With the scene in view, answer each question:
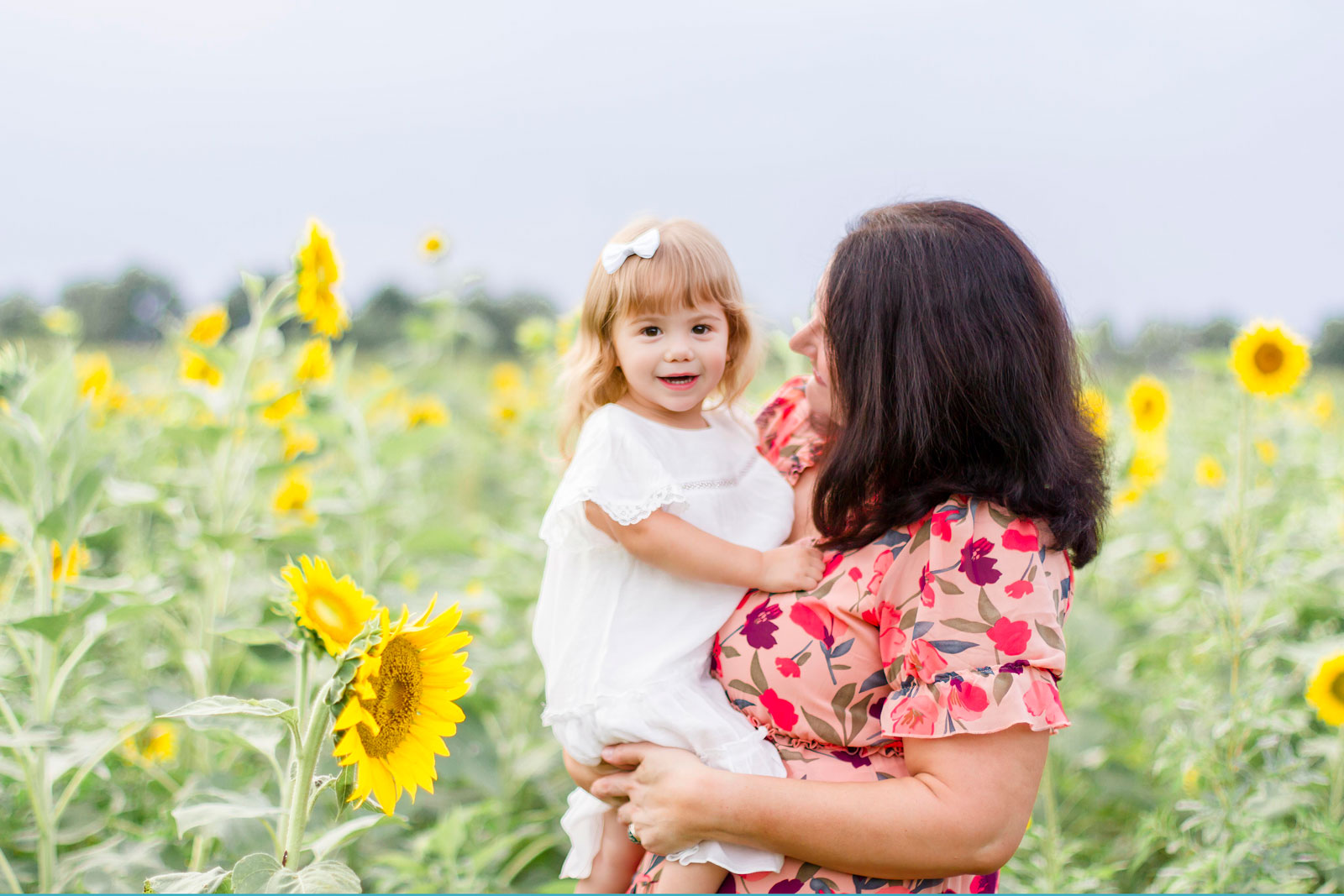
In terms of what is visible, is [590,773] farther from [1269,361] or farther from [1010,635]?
[1269,361]

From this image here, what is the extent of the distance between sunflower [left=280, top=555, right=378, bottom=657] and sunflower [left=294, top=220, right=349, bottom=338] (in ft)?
3.80

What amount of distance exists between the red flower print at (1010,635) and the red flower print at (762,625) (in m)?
0.27

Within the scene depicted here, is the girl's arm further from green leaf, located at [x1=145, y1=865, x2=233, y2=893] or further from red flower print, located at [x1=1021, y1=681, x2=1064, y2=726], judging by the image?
green leaf, located at [x1=145, y1=865, x2=233, y2=893]

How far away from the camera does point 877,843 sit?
1.08 metres

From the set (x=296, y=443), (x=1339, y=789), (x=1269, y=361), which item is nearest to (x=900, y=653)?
(x=1339, y=789)

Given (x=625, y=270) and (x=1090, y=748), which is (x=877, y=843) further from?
(x=1090, y=748)

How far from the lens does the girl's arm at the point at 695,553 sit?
130 cm

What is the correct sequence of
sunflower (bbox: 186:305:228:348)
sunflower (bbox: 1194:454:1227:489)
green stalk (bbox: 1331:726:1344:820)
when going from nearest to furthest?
green stalk (bbox: 1331:726:1344:820) < sunflower (bbox: 186:305:228:348) < sunflower (bbox: 1194:454:1227:489)

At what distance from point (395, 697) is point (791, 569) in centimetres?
54

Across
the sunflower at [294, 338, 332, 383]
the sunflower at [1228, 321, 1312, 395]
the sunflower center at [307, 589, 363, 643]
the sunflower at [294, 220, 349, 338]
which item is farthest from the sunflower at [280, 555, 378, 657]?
the sunflower at [1228, 321, 1312, 395]

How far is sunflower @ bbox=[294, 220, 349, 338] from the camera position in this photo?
75.5 inches

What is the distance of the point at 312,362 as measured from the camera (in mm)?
2436

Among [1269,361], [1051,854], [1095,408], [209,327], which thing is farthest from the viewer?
[209,327]

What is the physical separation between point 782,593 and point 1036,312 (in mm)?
474
